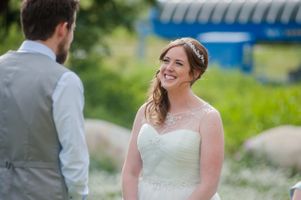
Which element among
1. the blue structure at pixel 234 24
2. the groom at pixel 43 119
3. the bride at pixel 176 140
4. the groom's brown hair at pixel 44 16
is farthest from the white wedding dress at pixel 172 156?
the blue structure at pixel 234 24

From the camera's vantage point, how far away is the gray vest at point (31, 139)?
13.0 feet

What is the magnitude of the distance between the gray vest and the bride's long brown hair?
88cm

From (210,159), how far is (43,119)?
3.30 ft

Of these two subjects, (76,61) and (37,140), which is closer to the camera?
(37,140)

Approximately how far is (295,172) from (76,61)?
6351 mm

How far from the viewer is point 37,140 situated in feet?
13.0

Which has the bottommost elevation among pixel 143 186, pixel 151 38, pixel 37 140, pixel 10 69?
pixel 151 38

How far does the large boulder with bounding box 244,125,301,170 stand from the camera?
1041cm

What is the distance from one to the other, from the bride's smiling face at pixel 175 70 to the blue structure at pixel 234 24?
25001mm

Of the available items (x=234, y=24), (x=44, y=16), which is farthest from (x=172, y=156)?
(x=234, y=24)

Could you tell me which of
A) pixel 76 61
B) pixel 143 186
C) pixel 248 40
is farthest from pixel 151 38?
pixel 143 186

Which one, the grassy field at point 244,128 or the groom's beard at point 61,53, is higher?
the groom's beard at point 61,53

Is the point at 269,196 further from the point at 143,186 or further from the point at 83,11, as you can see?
the point at 83,11

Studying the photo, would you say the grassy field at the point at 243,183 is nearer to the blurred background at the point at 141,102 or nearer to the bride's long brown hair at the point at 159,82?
the blurred background at the point at 141,102
